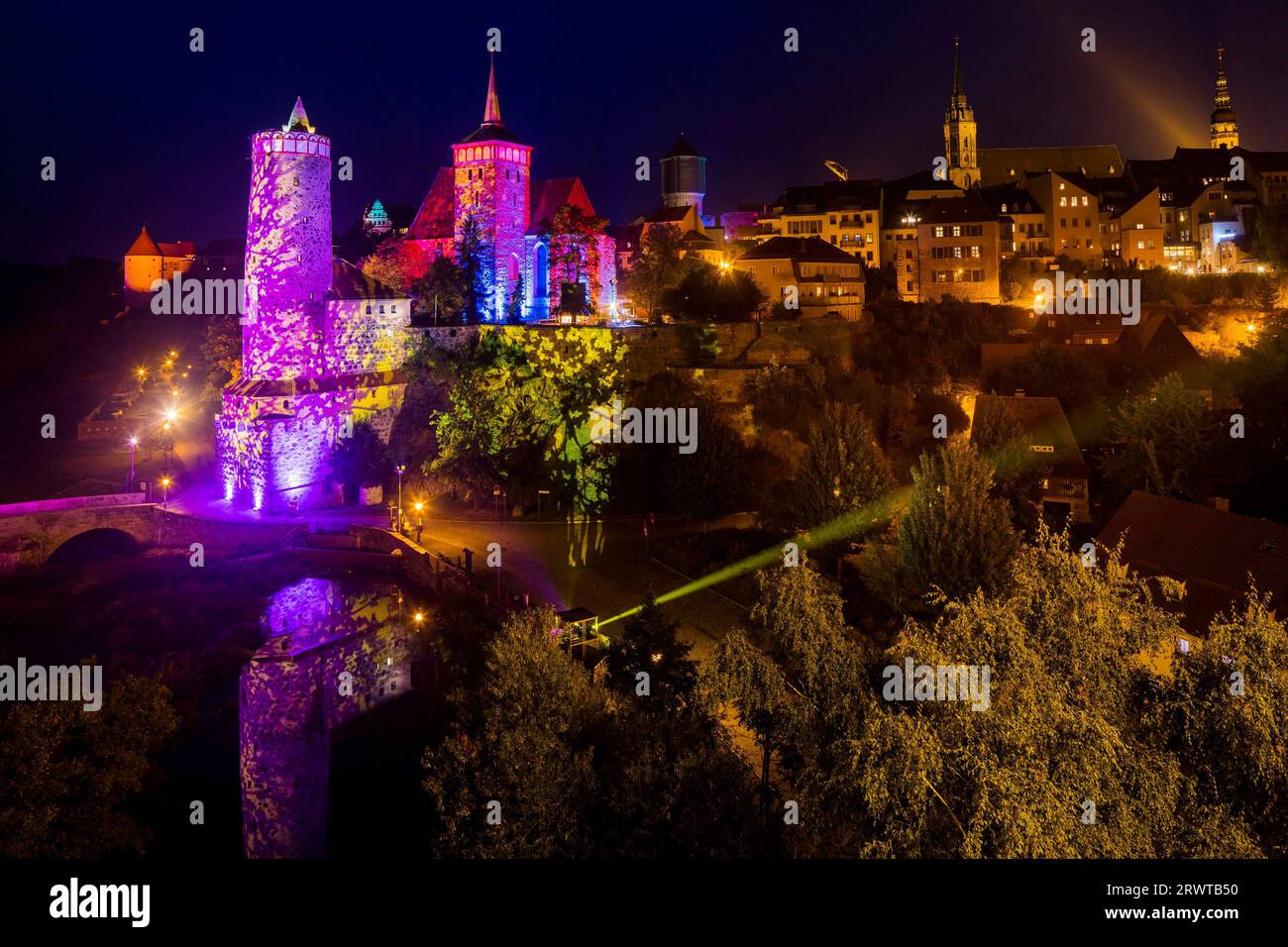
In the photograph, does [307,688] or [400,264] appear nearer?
[307,688]

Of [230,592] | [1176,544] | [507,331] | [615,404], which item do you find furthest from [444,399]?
[1176,544]

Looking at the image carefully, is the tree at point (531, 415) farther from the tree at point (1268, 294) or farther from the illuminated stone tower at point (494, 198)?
the tree at point (1268, 294)

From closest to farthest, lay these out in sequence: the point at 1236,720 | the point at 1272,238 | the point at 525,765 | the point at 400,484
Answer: the point at 1236,720
the point at 525,765
the point at 400,484
the point at 1272,238

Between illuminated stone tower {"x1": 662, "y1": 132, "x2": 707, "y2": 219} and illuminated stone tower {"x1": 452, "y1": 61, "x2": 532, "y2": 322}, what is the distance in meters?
31.3

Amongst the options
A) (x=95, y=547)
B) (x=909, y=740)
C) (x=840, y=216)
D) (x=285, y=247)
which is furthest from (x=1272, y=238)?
(x=95, y=547)

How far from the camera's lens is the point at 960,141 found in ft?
260

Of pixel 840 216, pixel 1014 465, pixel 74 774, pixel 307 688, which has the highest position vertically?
pixel 840 216

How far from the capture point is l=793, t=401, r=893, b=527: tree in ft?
90.5

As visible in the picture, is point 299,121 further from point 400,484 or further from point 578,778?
point 578,778

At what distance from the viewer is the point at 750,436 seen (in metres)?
33.6

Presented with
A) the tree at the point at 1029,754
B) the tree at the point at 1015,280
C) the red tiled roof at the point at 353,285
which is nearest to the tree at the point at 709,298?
the red tiled roof at the point at 353,285

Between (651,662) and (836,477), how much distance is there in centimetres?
1259

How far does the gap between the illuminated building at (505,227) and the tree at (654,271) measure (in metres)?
1.93
